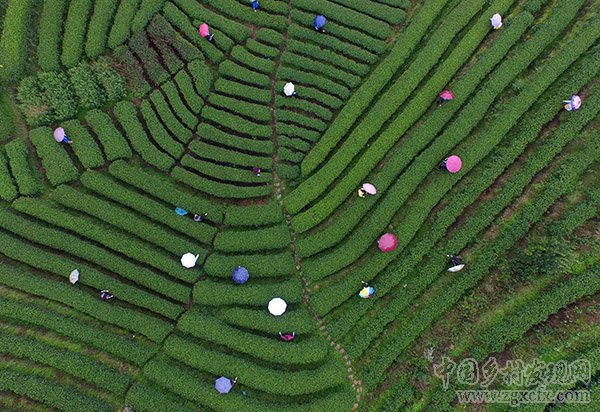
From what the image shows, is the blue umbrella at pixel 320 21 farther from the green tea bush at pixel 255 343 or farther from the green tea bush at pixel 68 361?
the green tea bush at pixel 68 361

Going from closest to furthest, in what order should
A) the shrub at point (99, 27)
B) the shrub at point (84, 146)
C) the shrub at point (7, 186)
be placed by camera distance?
the shrub at point (7, 186), the shrub at point (84, 146), the shrub at point (99, 27)

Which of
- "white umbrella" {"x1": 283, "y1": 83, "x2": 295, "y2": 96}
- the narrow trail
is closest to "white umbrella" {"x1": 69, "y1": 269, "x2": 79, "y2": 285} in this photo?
the narrow trail

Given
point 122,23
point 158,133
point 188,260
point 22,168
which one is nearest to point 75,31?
point 122,23

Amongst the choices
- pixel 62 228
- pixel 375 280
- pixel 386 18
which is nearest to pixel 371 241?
pixel 375 280

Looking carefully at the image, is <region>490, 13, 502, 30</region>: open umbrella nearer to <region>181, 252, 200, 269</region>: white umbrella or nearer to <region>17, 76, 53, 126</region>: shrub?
<region>181, 252, 200, 269</region>: white umbrella

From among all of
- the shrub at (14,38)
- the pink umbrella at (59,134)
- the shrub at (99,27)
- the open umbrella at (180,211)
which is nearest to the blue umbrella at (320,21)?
the shrub at (99,27)
